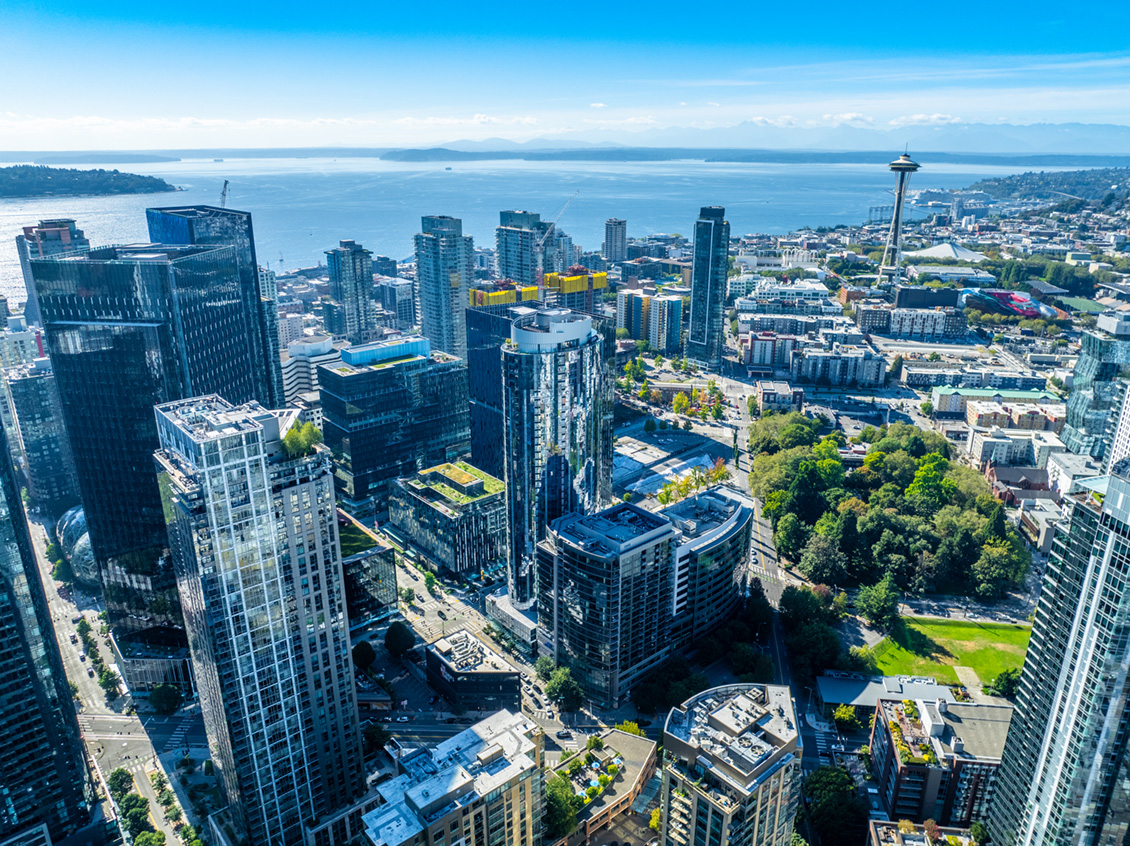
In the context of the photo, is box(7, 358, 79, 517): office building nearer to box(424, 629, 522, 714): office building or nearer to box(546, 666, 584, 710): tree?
box(424, 629, 522, 714): office building

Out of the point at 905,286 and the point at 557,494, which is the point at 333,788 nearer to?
the point at 557,494

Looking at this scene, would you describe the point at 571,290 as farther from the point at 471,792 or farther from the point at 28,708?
the point at 471,792

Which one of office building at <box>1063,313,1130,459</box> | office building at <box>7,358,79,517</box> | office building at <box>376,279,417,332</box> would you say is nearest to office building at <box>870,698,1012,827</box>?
office building at <box>1063,313,1130,459</box>

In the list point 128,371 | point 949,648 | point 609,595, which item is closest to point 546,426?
point 609,595

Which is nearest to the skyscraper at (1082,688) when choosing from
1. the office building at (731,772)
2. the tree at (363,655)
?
the office building at (731,772)

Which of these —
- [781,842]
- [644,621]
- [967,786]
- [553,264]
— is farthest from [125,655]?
[553,264]

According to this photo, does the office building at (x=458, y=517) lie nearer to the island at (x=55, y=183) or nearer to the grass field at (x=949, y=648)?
the grass field at (x=949, y=648)
